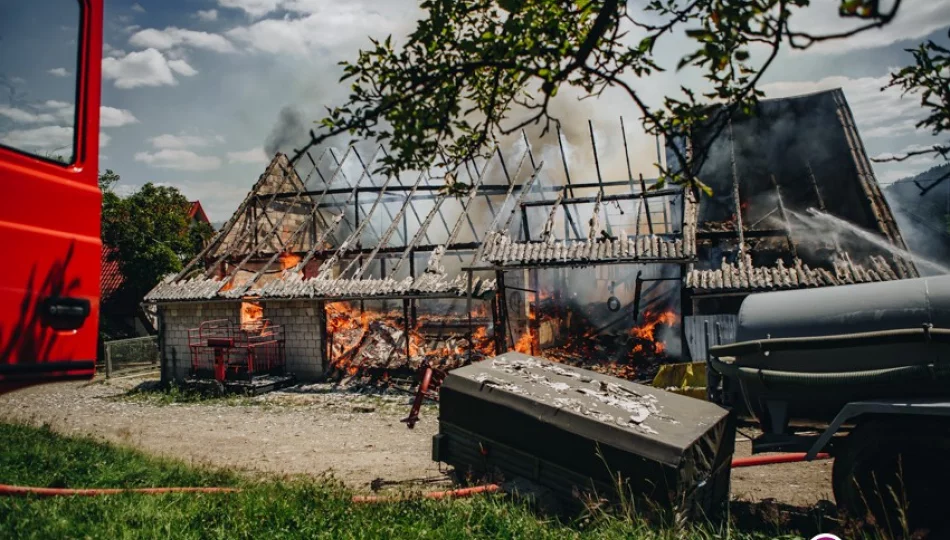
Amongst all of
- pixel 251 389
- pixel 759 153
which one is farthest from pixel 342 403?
pixel 759 153

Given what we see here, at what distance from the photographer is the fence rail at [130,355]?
810 inches

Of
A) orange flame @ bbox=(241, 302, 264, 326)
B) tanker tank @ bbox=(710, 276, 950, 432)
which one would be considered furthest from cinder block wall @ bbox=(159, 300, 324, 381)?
tanker tank @ bbox=(710, 276, 950, 432)

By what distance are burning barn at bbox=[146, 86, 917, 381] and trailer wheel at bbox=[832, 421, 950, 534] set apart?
8.08 metres

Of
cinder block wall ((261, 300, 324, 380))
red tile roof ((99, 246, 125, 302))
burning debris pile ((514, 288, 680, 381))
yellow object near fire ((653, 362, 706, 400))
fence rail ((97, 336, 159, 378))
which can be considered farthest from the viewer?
red tile roof ((99, 246, 125, 302))

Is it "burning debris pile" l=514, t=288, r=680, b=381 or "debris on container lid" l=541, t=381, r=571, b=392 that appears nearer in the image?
"debris on container lid" l=541, t=381, r=571, b=392

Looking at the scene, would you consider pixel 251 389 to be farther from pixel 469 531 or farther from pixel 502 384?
pixel 469 531

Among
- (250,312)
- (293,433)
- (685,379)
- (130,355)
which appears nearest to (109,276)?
(130,355)

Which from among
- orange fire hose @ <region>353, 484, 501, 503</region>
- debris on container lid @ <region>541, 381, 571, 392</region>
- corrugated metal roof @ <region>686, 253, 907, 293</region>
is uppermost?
corrugated metal roof @ <region>686, 253, 907, 293</region>

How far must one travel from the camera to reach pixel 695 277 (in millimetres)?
13164

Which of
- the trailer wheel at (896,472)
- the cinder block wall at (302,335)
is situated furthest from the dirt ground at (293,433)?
the trailer wheel at (896,472)

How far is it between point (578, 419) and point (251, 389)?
12.4m

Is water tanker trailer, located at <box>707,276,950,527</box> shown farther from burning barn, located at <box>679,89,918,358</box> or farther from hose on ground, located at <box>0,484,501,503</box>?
burning barn, located at <box>679,89,918,358</box>

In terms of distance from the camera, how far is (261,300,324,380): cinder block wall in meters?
16.8

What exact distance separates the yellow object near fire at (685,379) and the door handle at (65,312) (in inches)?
368
